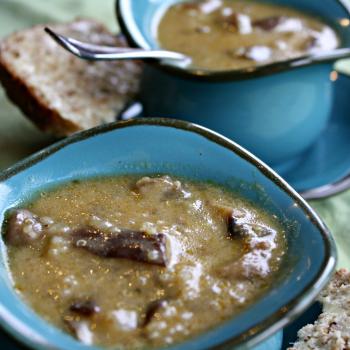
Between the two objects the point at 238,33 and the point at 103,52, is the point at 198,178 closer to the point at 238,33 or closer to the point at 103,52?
the point at 103,52

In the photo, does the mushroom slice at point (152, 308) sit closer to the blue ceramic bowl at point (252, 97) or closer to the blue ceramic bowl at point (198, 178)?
the blue ceramic bowl at point (198, 178)

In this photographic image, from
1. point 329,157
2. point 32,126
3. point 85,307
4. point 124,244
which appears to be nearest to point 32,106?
point 32,126

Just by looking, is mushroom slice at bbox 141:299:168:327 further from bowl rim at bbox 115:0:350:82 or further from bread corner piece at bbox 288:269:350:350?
A: bowl rim at bbox 115:0:350:82

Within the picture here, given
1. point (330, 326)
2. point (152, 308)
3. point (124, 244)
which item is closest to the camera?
point (152, 308)

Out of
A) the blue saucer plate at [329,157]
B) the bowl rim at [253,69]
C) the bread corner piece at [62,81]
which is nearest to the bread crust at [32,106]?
the bread corner piece at [62,81]

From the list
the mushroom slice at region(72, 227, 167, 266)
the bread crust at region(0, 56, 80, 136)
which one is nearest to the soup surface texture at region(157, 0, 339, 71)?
the bread crust at region(0, 56, 80, 136)
